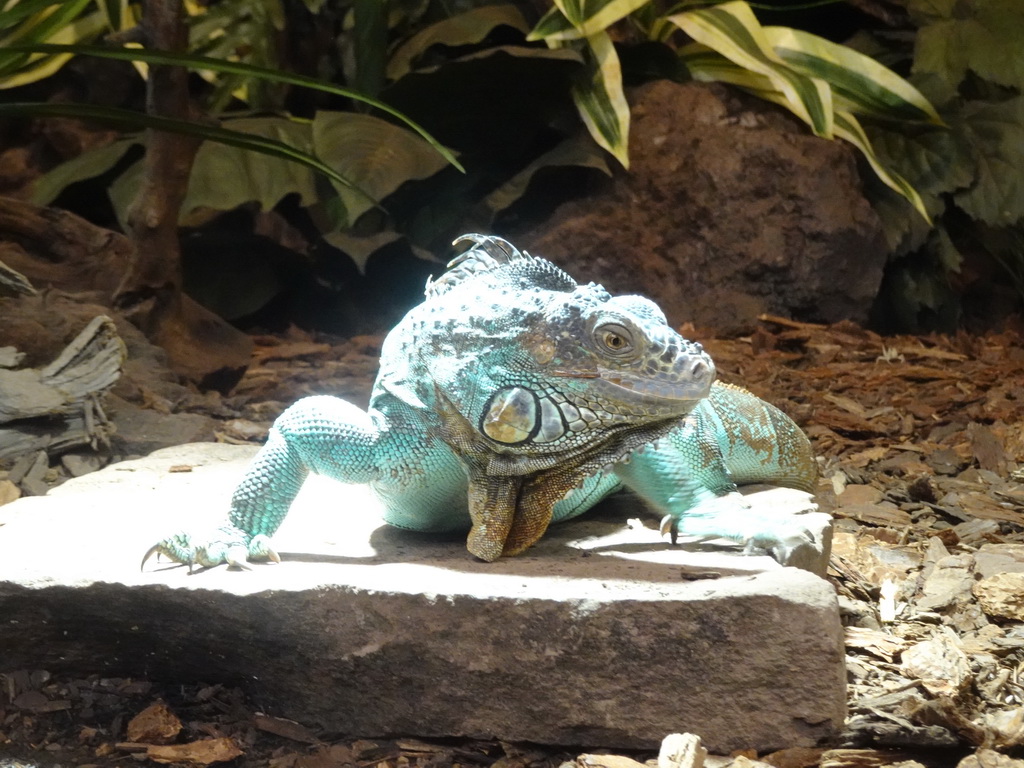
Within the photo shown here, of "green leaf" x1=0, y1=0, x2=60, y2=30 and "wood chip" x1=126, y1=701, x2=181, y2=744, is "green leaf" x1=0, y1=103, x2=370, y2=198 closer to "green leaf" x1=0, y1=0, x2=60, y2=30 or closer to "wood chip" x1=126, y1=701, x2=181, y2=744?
"green leaf" x1=0, y1=0, x2=60, y2=30

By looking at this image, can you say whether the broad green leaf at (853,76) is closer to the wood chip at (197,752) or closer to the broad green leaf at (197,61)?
the broad green leaf at (197,61)

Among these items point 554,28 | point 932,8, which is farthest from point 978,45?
point 554,28

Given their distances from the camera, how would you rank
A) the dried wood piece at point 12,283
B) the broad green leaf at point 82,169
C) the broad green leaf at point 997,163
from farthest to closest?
the broad green leaf at point 997,163 < the broad green leaf at point 82,169 < the dried wood piece at point 12,283

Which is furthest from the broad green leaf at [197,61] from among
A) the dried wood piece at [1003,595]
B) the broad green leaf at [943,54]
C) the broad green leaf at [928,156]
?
the broad green leaf at [943,54]

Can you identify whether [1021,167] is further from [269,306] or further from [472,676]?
[472,676]

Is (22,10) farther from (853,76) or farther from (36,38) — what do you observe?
(853,76)

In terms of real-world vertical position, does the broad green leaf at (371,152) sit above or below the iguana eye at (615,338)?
above

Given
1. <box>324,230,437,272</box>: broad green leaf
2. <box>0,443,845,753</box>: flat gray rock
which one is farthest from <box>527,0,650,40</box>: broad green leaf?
<box>0,443,845,753</box>: flat gray rock

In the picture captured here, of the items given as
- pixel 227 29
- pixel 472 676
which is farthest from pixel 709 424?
pixel 227 29
